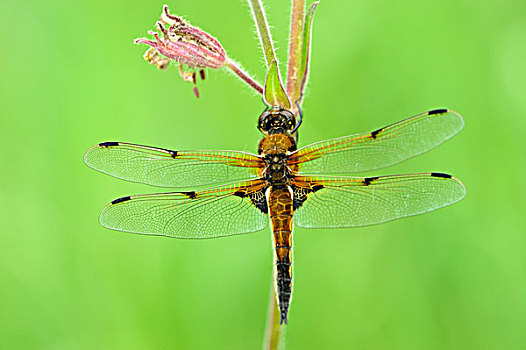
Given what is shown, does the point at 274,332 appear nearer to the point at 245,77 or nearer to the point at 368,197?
the point at 368,197

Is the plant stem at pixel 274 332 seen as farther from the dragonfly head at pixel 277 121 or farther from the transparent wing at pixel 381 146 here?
the dragonfly head at pixel 277 121

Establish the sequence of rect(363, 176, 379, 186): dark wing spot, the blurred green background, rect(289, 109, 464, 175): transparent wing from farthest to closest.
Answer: the blurred green background
rect(363, 176, 379, 186): dark wing spot
rect(289, 109, 464, 175): transparent wing

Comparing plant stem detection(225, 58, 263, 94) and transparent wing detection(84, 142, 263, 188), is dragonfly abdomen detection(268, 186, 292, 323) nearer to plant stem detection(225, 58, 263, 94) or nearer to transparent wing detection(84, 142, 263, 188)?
transparent wing detection(84, 142, 263, 188)

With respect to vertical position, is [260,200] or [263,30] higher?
[263,30]

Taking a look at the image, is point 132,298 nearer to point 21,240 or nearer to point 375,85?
point 21,240

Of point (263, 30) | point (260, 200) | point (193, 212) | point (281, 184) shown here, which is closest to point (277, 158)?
point (281, 184)

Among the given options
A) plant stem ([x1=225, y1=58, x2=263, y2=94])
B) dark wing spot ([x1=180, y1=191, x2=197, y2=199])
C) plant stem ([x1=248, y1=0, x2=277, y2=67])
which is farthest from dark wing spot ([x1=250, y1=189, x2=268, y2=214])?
plant stem ([x1=248, y1=0, x2=277, y2=67])

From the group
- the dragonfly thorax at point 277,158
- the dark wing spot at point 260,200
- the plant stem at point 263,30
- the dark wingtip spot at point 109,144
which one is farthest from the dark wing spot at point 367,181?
the dark wingtip spot at point 109,144
